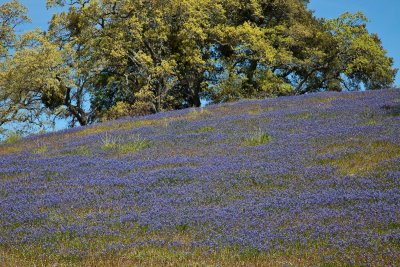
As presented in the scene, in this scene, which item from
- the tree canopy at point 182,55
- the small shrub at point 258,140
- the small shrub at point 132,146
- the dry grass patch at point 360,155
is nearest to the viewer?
the dry grass patch at point 360,155

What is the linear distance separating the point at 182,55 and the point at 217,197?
33.2 metres

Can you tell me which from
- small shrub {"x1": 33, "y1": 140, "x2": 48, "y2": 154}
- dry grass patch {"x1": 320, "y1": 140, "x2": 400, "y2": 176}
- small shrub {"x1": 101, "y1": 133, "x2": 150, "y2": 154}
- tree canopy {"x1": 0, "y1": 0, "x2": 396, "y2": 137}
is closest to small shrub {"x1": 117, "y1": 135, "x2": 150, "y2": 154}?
small shrub {"x1": 101, "y1": 133, "x2": 150, "y2": 154}

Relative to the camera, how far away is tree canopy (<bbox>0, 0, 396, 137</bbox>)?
1575 inches

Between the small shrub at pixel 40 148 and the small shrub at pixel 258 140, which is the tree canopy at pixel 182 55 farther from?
the small shrub at pixel 258 140

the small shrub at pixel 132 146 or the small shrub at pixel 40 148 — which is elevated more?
the small shrub at pixel 40 148

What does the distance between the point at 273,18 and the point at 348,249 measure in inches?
1654

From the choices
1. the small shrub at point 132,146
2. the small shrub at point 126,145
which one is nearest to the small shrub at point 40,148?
the small shrub at point 126,145

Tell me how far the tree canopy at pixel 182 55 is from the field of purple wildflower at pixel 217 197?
2087cm

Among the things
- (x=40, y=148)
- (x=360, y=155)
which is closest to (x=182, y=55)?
(x=40, y=148)

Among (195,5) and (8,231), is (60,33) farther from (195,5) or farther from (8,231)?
(8,231)

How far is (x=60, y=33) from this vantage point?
145 ft

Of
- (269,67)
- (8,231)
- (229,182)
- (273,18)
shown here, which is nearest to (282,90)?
(269,67)

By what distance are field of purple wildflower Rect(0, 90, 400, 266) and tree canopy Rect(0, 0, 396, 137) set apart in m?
20.9

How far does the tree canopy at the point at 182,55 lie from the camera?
40.0 meters
